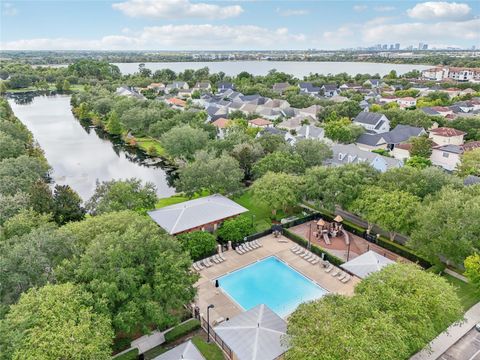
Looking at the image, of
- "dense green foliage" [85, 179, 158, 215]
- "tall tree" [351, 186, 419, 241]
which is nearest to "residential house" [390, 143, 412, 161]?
"tall tree" [351, 186, 419, 241]

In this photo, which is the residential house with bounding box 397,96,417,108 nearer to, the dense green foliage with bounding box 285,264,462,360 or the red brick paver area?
the red brick paver area

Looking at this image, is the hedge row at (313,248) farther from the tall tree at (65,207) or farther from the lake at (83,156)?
the tall tree at (65,207)

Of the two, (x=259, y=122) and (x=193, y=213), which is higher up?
(x=259, y=122)

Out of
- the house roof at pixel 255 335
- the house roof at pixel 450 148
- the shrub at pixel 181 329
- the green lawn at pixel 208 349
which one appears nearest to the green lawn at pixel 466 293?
the house roof at pixel 255 335

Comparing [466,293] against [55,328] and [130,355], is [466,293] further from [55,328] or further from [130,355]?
[55,328]

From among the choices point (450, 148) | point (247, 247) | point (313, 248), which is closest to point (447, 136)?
point (450, 148)

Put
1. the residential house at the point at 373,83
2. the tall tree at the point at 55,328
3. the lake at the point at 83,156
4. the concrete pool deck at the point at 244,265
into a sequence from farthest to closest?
1. the residential house at the point at 373,83
2. the lake at the point at 83,156
3. the concrete pool deck at the point at 244,265
4. the tall tree at the point at 55,328
